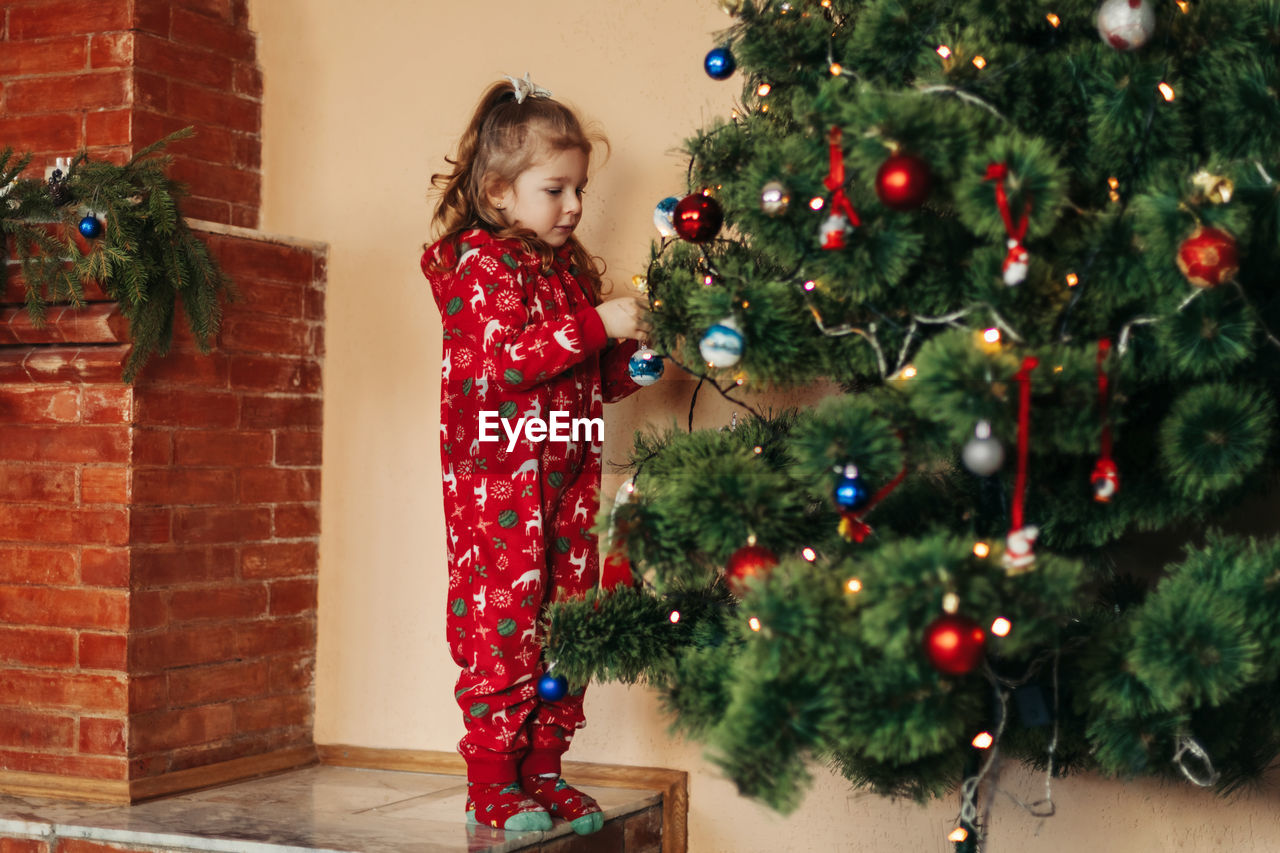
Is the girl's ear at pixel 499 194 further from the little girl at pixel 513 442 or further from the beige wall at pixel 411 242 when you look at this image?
the beige wall at pixel 411 242

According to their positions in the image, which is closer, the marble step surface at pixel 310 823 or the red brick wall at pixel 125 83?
the marble step surface at pixel 310 823

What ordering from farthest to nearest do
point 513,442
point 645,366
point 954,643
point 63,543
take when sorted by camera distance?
1. point 63,543
2. point 513,442
3. point 645,366
4. point 954,643

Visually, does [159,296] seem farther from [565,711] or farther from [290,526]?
[565,711]

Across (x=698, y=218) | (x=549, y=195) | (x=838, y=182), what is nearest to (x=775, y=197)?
(x=838, y=182)

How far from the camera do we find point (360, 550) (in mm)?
2482

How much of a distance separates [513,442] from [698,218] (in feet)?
1.86

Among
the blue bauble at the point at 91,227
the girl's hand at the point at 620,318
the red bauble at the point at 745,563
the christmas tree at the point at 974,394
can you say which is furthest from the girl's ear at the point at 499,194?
the red bauble at the point at 745,563

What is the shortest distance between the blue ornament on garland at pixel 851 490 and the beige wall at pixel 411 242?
2.98 ft

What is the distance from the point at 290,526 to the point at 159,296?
1.92 feet

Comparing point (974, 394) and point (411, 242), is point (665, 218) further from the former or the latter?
point (411, 242)

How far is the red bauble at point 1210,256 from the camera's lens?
1169 mm

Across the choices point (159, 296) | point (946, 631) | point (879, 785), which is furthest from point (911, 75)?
point (159, 296)

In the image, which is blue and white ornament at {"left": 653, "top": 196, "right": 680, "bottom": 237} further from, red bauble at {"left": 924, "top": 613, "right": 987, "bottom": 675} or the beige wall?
red bauble at {"left": 924, "top": 613, "right": 987, "bottom": 675}

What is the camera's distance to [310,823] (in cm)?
199
